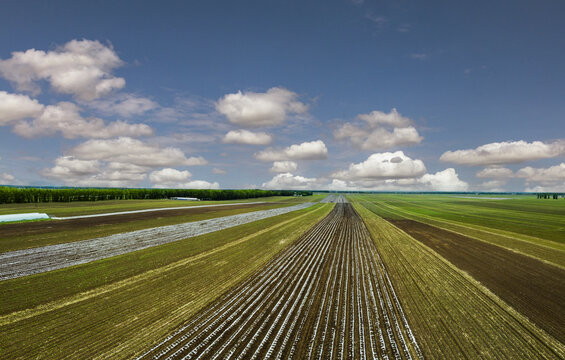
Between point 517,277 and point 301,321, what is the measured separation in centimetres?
1266

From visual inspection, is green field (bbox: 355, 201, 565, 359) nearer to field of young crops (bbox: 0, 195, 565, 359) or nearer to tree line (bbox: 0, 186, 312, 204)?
field of young crops (bbox: 0, 195, 565, 359)

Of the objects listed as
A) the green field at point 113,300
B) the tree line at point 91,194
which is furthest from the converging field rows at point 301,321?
the tree line at point 91,194

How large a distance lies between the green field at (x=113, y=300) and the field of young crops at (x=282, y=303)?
5cm

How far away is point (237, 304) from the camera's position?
976 cm

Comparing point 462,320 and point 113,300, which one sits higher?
point 113,300

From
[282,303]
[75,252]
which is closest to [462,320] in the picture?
[282,303]

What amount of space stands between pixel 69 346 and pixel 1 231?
84.6 feet

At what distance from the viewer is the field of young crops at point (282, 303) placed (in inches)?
285

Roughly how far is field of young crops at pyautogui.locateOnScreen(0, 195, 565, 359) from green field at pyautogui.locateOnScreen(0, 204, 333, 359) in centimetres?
5

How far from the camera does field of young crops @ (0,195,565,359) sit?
725 centimetres

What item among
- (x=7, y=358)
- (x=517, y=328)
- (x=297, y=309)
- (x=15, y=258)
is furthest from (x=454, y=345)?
(x=15, y=258)

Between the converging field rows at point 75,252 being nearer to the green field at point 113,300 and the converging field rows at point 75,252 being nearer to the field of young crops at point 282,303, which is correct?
the field of young crops at point 282,303

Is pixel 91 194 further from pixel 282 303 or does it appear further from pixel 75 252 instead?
pixel 282 303

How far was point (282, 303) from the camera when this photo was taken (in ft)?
32.4
